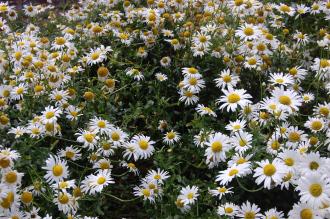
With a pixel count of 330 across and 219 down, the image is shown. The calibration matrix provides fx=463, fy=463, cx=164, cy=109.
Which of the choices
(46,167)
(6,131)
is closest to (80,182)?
(46,167)

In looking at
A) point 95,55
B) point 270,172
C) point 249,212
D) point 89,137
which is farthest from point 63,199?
point 95,55

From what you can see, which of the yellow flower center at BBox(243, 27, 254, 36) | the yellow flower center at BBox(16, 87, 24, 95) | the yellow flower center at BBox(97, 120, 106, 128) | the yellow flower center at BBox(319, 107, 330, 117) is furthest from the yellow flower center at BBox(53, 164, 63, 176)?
the yellow flower center at BBox(243, 27, 254, 36)

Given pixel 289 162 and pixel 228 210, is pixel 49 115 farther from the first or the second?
pixel 289 162

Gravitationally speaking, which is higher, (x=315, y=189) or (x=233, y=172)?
(x=315, y=189)

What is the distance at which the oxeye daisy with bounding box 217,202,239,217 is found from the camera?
2.57m

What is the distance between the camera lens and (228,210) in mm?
2578

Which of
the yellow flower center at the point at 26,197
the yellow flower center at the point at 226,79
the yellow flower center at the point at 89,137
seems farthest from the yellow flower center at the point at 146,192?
the yellow flower center at the point at 226,79

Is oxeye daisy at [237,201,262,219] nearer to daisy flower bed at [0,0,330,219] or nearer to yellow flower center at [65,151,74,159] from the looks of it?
daisy flower bed at [0,0,330,219]

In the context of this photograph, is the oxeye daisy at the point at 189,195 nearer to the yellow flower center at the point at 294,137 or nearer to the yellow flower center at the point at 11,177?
the yellow flower center at the point at 294,137

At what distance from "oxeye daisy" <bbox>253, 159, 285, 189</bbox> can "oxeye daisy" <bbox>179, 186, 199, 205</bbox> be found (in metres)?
0.46

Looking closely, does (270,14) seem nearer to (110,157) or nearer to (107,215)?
Result: (110,157)

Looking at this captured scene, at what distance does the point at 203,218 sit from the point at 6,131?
1.55 meters

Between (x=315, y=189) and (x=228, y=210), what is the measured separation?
1.79 feet

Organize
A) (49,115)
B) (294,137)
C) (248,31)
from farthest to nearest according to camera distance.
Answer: (248,31), (49,115), (294,137)
